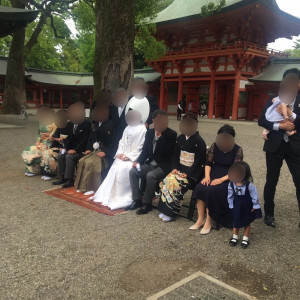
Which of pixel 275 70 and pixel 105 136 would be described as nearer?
pixel 105 136

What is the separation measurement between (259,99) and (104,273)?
66.9 feet

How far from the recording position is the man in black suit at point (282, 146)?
365 cm

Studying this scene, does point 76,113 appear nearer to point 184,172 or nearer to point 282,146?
point 184,172

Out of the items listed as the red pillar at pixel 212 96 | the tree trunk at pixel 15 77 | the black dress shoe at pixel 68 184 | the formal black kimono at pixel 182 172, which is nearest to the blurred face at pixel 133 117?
the formal black kimono at pixel 182 172

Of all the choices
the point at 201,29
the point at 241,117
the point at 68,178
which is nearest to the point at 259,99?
the point at 241,117

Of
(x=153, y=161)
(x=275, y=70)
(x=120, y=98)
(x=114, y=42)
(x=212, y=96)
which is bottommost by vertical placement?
(x=153, y=161)

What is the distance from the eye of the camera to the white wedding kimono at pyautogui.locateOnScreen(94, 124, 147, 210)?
14.7ft

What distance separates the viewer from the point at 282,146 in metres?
3.84

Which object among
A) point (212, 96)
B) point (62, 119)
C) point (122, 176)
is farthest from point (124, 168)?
point (212, 96)

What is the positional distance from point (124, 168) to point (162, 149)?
633mm

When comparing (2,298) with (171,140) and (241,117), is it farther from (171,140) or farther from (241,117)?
(241,117)

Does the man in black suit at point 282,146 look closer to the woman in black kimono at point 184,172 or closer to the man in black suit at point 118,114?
the woman in black kimono at point 184,172

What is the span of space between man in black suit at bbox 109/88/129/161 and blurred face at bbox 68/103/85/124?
Answer: 576mm

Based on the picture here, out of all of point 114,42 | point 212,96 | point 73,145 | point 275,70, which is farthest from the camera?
point 212,96
